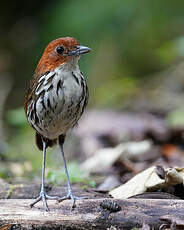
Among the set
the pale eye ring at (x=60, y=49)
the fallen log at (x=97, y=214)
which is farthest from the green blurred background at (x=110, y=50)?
the fallen log at (x=97, y=214)

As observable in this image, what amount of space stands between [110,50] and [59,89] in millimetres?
7586

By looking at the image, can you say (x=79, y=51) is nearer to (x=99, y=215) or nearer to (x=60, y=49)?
(x=60, y=49)

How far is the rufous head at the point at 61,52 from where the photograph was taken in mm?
3889

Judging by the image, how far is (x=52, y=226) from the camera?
10.2ft

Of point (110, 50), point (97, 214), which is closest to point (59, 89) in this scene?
→ point (97, 214)

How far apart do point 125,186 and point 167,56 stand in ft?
17.6

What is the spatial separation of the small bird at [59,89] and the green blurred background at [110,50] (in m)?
3.95

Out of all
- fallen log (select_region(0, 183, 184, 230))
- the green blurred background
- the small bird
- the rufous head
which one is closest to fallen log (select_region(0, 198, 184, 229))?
fallen log (select_region(0, 183, 184, 230))

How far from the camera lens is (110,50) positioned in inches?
440

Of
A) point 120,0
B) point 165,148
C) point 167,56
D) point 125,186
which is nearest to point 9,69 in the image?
point 120,0

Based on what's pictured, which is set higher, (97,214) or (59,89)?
(59,89)

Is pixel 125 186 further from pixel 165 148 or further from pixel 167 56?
pixel 167 56

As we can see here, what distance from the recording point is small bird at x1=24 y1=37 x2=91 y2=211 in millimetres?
3775

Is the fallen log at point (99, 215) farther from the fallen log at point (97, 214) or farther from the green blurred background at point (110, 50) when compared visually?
the green blurred background at point (110, 50)
